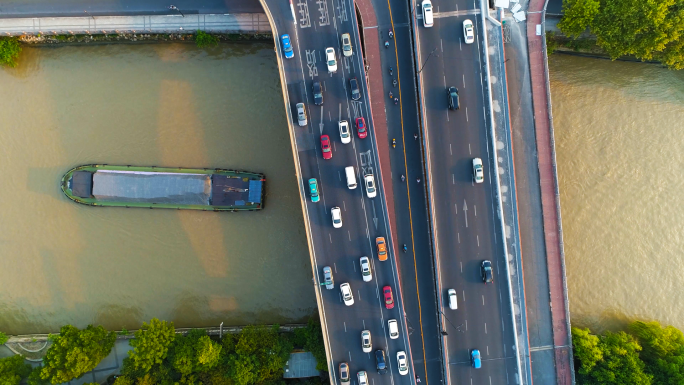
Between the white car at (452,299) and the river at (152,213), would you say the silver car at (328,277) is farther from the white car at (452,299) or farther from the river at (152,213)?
the white car at (452,299)

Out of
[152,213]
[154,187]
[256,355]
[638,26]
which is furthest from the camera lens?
[152,213]

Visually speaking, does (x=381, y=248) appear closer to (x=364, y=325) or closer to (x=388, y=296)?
(x=388, y=296)

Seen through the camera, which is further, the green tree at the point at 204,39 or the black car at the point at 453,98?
the green tree at the point at 204,39

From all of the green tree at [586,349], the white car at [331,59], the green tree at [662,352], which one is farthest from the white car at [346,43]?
the green tree at [662,352]

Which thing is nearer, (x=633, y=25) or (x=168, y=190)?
(x=633, y=25)

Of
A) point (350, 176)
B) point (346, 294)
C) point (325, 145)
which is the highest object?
point (325, 145)

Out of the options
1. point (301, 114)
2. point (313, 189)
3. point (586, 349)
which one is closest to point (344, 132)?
point (301, 114)

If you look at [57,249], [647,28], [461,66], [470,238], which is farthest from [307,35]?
[57,249]
